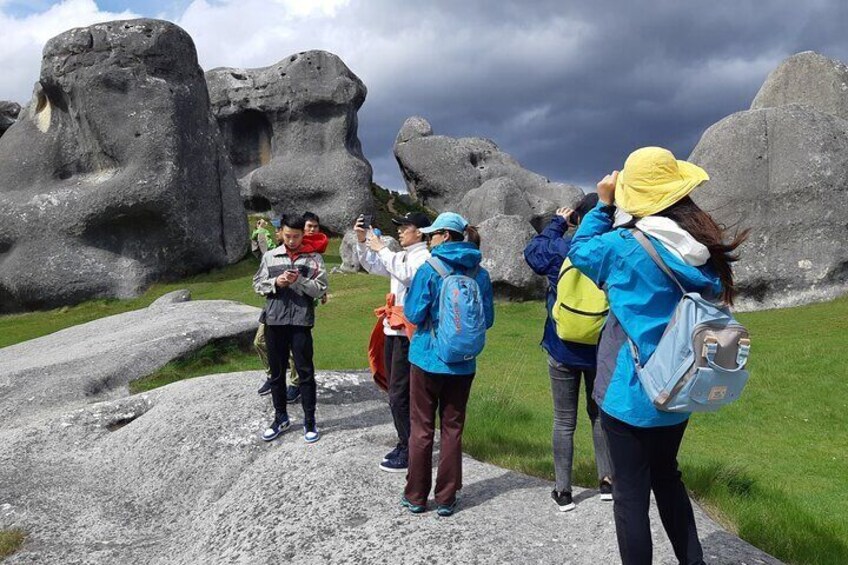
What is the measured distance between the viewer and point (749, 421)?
9648 mm

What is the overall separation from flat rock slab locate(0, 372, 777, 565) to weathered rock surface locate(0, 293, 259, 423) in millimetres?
1180

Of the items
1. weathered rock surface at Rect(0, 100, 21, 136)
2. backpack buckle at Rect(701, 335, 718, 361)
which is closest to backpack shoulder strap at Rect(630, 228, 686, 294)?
backpack buckle at Rect(701, 335, 718, 361)

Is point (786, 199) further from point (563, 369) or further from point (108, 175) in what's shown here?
point (108, 175)

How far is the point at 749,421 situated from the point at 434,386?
6.22 m

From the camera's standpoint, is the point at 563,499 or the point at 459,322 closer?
the point at 459,322

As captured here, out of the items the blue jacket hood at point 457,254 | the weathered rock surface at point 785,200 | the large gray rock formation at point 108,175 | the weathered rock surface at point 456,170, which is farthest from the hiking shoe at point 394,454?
the weathered rock surface at point 456,170

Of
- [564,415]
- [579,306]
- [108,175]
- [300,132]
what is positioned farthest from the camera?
[300,132]

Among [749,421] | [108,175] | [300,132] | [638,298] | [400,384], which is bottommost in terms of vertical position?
[749,421]

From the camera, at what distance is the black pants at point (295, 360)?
6.96 metres

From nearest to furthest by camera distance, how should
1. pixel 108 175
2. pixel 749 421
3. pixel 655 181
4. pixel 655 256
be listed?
pixel 655 256
pixel 655 181
pixel 749 421
pixel 108 175

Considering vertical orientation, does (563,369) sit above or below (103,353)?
above

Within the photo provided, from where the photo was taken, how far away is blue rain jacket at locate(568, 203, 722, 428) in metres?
3.65

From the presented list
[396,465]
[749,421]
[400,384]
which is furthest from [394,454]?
[749,421]

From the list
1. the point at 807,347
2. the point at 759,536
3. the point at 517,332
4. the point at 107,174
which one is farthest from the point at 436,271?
the point at 107,174
